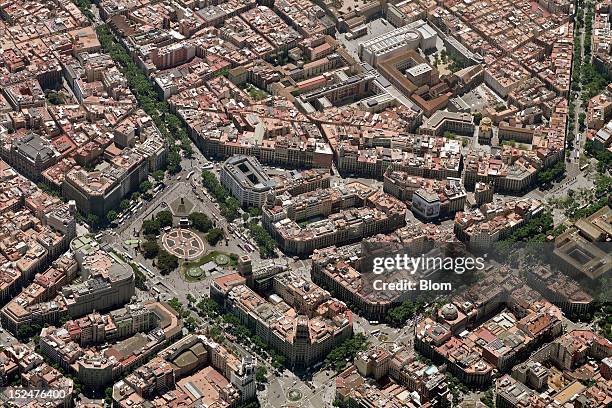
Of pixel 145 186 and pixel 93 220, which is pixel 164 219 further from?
pixel 93 220

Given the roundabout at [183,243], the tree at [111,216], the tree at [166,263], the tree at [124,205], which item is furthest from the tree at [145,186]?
the tree at [166,263]

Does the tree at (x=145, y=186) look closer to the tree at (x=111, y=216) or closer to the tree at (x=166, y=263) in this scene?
the tree at (x=111, y=216)

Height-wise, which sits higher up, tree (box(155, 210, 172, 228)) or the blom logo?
the blom logo

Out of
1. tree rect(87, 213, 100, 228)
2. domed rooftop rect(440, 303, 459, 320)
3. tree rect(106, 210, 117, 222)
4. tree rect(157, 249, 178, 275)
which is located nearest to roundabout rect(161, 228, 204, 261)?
tree rect(157, 249, 178, 275)

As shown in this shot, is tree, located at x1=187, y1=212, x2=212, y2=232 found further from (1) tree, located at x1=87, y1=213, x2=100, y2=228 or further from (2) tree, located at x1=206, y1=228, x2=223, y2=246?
(1) tree, located at x1=87, y1=213, x2=100, y2=228

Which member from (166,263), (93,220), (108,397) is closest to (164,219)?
(93,220)

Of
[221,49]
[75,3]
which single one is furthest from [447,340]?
[75,3]
